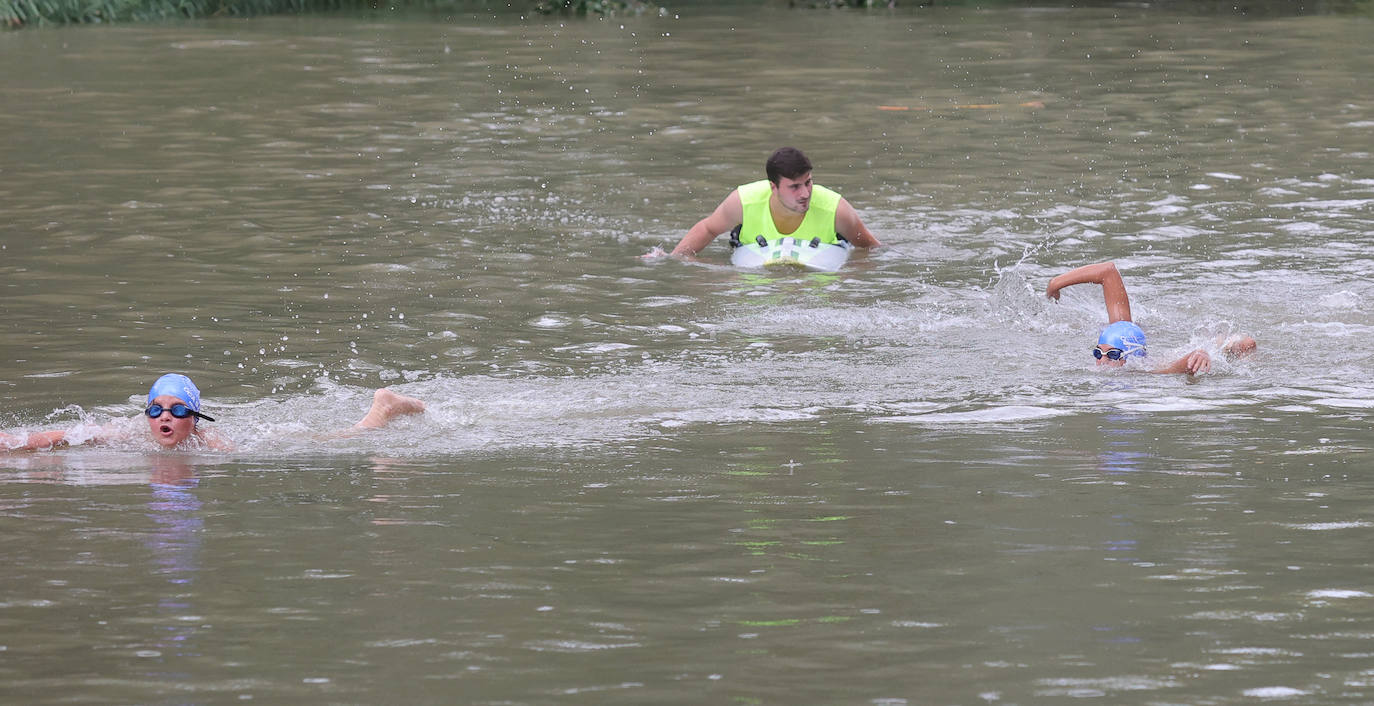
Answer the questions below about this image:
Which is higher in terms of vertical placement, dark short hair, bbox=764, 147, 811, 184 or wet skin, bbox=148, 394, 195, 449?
dark short hair, bbox=764, 147, 811, 184

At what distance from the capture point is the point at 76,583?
6238 mm

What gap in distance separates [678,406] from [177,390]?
2389mm

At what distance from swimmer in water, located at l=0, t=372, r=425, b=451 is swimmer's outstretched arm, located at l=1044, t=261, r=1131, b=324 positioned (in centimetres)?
417

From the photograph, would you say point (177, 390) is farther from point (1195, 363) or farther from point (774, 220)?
point (774, 220)

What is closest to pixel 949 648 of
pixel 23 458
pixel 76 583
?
pixel 76 583

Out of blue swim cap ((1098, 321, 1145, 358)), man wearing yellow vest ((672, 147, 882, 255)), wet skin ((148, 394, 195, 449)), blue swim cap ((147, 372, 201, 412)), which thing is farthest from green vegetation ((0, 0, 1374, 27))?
blue swim cap ((1098, 321, 1145, 358))

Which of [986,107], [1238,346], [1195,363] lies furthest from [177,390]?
[986,107]

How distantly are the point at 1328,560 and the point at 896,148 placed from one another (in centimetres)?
1247

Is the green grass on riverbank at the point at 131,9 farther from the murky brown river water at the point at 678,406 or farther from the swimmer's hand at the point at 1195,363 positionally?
the swimmer's hand at the point at 1195,363

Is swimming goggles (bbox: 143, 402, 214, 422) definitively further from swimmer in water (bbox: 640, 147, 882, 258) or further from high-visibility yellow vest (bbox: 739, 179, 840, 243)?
high-visibility yellow vest (bbox: 739, 179, 840, 243)

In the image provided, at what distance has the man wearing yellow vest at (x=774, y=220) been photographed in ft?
44.8

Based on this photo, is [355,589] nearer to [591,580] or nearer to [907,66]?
[591,580]

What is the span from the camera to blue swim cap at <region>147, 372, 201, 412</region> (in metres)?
8.57

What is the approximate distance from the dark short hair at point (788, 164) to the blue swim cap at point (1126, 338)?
3.65 metres
